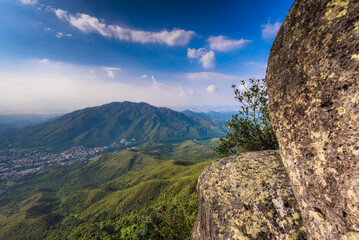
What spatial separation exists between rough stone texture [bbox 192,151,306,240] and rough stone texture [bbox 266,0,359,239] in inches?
33.1

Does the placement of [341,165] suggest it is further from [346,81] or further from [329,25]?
[329,25]

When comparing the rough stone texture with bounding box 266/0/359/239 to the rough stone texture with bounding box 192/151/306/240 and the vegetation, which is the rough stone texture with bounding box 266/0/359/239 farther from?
the vegetation

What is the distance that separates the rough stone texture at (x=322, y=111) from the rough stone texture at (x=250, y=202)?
2.75ft

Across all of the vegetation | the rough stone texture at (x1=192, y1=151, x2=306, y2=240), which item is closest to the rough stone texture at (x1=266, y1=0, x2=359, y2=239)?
the rough stone texture at (x1=192, y1=151, x2=306, y2=240)

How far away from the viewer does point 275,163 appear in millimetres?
8352

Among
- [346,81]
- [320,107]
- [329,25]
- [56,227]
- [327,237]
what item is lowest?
[56,227]

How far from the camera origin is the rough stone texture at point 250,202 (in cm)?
596

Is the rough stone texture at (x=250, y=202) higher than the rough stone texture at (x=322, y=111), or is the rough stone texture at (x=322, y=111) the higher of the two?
the rough stone texture at (x=322, y=111)

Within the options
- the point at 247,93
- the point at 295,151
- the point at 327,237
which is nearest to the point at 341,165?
the point at 295,151

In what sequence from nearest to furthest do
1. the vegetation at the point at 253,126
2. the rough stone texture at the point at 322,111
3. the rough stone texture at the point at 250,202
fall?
the rough stone texture at the point at 322,111
the rough stone texture at the point at 250,202
the vegetation at the point at 253,126

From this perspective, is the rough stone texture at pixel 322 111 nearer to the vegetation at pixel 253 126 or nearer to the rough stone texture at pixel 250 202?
the rough stone texture at pixel 250 202

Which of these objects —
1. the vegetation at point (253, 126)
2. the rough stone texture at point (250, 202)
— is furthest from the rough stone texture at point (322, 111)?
the vegetation at point (253, 126)

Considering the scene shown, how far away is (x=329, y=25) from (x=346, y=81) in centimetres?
208

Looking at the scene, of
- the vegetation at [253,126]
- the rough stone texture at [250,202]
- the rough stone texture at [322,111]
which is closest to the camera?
the rough stone texture at [322,111]
